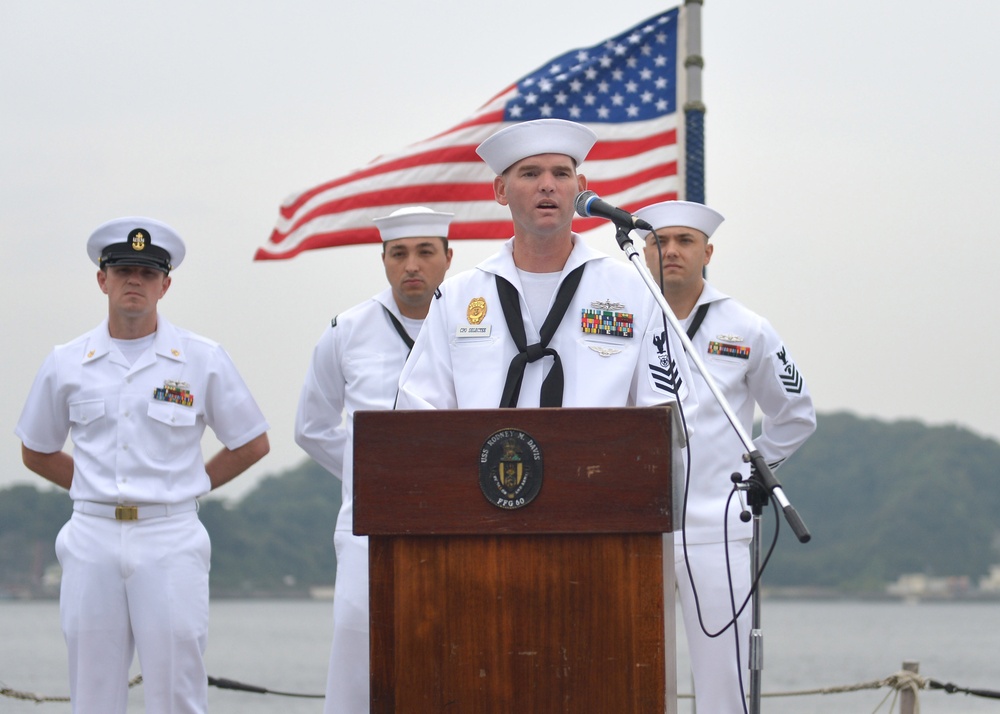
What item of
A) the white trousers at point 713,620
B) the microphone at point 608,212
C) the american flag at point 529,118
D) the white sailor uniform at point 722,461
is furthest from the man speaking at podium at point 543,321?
the american flag at point 529,118

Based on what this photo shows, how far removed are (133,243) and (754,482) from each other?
3085 millimetres

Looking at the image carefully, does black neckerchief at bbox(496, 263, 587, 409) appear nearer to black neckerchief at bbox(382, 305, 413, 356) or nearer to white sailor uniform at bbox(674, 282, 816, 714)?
white sailor uniform at bbox(674, 282, 816, 714)

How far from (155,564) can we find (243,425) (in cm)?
84

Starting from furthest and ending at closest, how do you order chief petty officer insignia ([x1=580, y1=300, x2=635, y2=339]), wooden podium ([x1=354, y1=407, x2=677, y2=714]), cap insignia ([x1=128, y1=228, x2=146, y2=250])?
cap insignia ([x1=128, y1=228, x2=146, y2=250]) < chief petty officer insignia ([x1=580, y1=300, x2=635, y2=339]) < wooden podium ([x1=354, y1=407, x2=677, y2=714])

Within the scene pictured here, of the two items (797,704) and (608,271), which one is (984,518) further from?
(608,271)

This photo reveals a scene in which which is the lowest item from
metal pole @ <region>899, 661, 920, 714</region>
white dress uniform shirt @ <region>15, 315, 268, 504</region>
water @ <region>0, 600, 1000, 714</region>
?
water @ <region>0, 600, 1000, 714</region>

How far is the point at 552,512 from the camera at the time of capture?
3.42m

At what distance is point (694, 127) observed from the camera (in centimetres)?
812

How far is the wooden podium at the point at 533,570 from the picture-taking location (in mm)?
3396

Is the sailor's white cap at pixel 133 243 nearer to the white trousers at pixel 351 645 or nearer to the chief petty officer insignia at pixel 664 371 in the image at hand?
the white trousers at pixel 351 645

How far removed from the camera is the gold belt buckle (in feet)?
17.9

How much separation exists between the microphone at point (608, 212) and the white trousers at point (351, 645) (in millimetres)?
2009

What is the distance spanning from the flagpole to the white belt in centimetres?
357

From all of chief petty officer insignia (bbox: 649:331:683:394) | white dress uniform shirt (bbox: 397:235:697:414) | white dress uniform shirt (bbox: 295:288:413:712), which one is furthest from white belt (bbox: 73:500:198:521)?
chief petty officer insignia (bbox: 649:331:683:394)
